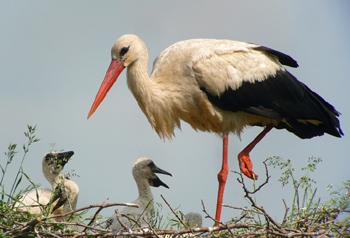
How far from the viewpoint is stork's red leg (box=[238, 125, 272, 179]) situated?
768cm

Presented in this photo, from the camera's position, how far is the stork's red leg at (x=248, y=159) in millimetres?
7680

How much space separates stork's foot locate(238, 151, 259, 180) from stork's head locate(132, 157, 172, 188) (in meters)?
0.78

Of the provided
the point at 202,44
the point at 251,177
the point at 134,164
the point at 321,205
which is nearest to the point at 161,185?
the point at 134,164

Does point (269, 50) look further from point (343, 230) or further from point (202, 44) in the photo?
point (343, 230)

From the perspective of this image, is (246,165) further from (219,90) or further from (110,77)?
(110,77)

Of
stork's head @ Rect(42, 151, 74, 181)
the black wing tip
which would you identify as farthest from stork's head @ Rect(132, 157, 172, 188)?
the black wing tip

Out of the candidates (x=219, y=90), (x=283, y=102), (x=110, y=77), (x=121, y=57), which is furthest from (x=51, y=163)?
Answer: (x=283, y=102)

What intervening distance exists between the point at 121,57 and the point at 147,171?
1.23 meters

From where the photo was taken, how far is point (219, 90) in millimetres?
7328

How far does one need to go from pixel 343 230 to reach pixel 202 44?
2554mm

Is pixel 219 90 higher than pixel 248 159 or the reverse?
higher

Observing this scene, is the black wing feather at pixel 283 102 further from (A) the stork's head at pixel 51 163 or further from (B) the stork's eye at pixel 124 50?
(A) the stork's head at pixel 51 163

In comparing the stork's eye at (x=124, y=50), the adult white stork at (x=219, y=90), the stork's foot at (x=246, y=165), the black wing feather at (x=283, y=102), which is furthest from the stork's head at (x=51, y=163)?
the stork's foot at (x=246, y=165)

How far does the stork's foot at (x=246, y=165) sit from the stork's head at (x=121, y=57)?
1.35 meters
